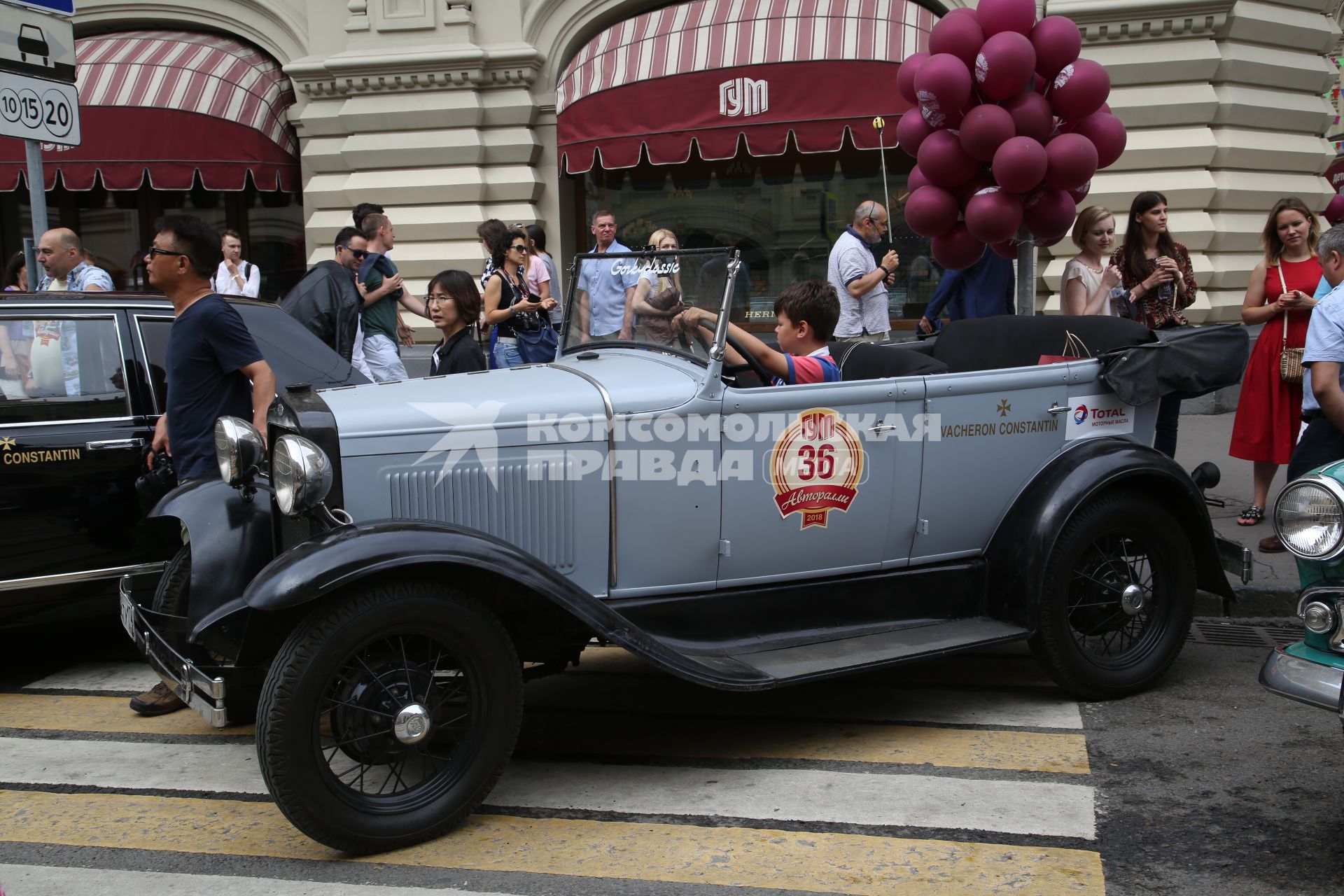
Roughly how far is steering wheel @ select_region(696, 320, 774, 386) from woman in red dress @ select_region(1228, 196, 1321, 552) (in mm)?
3556

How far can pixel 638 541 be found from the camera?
4.12 metres

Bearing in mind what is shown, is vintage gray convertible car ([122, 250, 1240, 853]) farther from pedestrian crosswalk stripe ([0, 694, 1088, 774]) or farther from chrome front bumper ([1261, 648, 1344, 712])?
chrome front bumper ([1261, 648, 1344, 712])

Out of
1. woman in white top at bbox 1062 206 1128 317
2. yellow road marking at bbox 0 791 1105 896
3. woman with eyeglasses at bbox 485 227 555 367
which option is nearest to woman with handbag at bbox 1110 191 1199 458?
woman in white top at bbox 1062 206 1128 317

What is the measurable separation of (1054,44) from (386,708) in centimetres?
514

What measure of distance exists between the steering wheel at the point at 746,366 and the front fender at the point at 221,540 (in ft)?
5.66

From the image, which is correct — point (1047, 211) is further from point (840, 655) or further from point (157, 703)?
point (157, 703)

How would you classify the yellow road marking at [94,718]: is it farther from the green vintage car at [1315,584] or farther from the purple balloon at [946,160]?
the purple balloon at [946,160]

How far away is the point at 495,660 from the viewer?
141 inches

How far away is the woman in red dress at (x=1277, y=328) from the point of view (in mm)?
6629

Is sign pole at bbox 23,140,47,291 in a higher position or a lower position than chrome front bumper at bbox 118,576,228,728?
higher

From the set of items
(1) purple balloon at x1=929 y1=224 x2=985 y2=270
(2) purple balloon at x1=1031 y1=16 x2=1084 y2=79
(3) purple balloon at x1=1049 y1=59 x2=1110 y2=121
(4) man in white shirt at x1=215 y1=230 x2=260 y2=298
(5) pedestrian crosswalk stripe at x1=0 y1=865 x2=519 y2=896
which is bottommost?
(5) pedestrian crosswalk stripe at x1=0 y1=865 x2=519 y2=896

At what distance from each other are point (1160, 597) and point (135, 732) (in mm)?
4072

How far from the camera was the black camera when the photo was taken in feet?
16.6

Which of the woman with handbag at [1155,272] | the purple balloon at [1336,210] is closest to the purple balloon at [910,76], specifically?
the woman with handbag at [1155,272]
